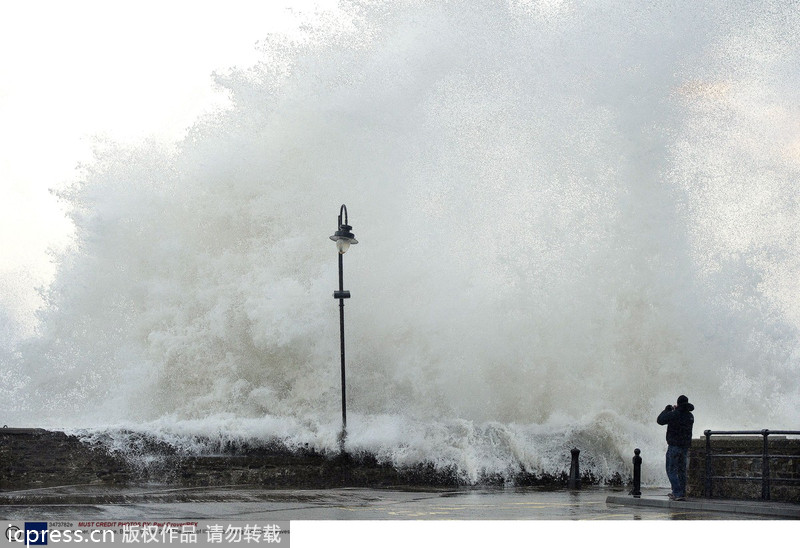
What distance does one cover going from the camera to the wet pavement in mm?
9781

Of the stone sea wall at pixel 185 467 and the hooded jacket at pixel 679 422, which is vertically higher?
the hooded jacket at pixel 679 422

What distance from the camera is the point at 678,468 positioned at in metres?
11.8

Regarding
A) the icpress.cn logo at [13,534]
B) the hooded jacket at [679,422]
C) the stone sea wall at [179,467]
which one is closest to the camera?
the icpress.cn logo at [13,534]

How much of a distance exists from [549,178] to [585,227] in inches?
67.9

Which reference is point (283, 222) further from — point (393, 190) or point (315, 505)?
point (315, 505)

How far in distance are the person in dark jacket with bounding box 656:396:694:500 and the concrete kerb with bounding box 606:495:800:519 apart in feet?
0.79

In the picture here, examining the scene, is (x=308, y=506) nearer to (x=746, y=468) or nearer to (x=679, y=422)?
(x=679, y=422)

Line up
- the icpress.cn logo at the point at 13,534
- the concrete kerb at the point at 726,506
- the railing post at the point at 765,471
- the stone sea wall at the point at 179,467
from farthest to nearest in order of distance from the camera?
the stone sea wall at the point at 179,467 < the railing post at the point at 765,471 < the concrete kerb at the point at 726,506 < the icpress.cn logo at the point at 13,534

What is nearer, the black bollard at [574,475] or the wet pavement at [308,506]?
the wet pavement at [308,506]

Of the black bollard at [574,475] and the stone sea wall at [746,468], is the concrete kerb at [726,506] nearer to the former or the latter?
the stone sea wall at [746,468]

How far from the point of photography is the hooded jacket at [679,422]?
11750 millimetres

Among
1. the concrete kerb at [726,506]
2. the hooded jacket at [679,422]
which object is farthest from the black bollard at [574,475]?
the hooded jacket at [679,422]

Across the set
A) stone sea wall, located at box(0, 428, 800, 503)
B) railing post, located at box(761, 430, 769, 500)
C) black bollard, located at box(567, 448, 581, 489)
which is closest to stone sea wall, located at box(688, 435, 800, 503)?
railing post, located at box(761, 430, 769, 500)

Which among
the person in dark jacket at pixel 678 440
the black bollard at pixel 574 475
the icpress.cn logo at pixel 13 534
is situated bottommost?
the black bollard at pixel 574 475
